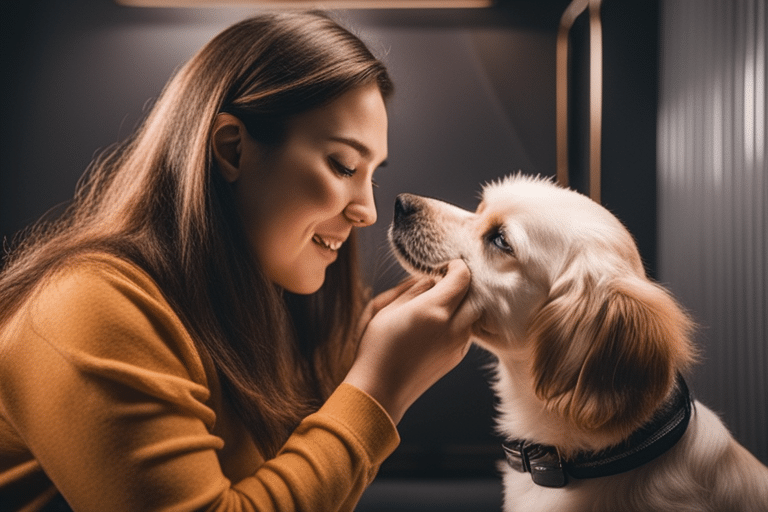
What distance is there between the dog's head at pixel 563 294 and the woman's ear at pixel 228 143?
0.26m

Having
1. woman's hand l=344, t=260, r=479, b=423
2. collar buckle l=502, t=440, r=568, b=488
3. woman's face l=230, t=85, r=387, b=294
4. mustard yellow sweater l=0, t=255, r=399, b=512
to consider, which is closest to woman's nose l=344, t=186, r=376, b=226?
woman's face l=230, t=85, r=387, b=294

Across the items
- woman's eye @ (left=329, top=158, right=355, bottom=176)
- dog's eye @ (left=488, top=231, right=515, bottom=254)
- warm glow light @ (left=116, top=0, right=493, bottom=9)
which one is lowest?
dog's eye @ (left=488, top=231, right=515, bottom=254)

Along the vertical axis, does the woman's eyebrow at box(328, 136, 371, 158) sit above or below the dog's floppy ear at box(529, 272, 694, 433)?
above

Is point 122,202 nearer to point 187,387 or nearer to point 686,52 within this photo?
point 187,387

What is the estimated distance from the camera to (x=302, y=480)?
0.60m

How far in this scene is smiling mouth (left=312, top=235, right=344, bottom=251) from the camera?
0.82m

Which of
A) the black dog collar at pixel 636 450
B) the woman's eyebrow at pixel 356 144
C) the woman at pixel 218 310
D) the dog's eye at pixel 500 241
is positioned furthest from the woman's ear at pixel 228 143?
the black dog collar at pixel 636 450

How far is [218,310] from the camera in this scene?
28.4 inches

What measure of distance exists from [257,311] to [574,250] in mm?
441

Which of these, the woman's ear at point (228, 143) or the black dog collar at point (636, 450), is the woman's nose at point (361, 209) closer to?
the woman's ear at point (228, 143)

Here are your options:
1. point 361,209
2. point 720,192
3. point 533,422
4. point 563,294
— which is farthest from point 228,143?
point 720,192

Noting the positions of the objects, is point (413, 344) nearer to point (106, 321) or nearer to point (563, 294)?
point (563, 294)

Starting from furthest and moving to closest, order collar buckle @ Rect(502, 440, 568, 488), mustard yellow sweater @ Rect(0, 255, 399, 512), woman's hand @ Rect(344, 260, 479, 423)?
collar buckle @ Rect(502, 440, 568, 488)
woman's hand @ Rect(344, 260, 479, 423)
mustard yellow sweater @ Rect(0, 255, 399, 512)

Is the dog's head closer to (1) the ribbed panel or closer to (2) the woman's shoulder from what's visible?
(1) the ribbed panel
